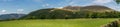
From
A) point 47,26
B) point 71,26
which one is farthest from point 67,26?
point 47,26

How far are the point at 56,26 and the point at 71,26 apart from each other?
0.75 meters

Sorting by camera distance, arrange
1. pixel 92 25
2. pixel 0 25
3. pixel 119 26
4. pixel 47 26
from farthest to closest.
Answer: pixel 119 26 < pixel 92 25 < pixel 0 25 < pixel 47 26

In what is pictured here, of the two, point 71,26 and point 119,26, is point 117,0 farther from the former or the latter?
point 71,26

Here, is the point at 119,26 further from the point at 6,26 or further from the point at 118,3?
the point at 6,26

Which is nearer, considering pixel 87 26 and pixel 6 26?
pixel 6 26

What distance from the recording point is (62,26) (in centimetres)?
1224

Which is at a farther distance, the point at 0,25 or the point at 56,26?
the point at 0,25

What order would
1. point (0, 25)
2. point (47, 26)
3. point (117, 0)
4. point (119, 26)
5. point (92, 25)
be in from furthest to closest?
point (117, 0)
point (119, 26)
point (92, 25)
point (0, 25)
point (47, 26)

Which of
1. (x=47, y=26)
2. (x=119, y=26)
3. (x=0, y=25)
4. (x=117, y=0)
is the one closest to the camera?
(x=47, y=26)

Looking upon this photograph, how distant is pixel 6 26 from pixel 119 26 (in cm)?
886

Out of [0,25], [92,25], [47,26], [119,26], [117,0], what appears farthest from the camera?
[117,0]

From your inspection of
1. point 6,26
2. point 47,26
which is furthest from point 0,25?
point 47,26

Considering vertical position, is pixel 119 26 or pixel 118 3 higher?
pixel 118 3

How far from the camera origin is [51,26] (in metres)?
11.9
